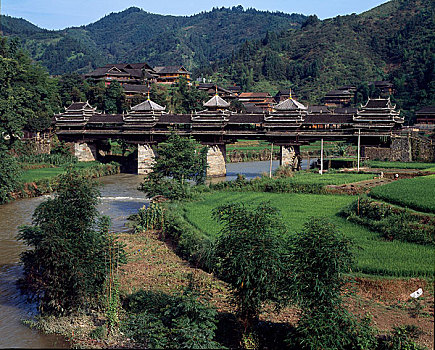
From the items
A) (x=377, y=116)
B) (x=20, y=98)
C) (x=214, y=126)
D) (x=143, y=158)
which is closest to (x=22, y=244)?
(x=214, y=126)

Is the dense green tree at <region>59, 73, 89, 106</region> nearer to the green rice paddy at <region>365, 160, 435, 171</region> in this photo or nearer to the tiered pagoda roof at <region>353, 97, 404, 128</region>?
the tiered pagoda roof at <region>353, 97, 404, 128</region>

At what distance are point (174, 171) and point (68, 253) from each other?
62.7ft

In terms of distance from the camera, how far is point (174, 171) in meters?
33.4

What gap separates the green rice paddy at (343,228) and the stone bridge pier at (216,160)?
14934 mm

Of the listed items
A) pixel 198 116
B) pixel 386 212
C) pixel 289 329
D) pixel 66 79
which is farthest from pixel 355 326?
pixel 66 79

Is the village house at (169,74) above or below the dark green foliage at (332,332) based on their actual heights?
above

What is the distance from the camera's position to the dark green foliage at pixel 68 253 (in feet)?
47.5

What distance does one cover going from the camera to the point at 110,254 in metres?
15.5

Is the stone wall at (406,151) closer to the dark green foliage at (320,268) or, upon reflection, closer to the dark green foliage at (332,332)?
the dark green foliage at (320,268)

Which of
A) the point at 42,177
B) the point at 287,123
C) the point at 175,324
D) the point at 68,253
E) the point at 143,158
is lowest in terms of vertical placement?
the point at 175,324

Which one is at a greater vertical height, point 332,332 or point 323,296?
point 323,296

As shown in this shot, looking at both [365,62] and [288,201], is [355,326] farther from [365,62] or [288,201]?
[365,62]

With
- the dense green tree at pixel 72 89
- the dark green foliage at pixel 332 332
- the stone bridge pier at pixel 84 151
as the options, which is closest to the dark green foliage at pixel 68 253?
the dark green foliage at pixel 332 332

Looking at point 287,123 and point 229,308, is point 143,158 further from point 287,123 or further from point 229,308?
point 229,308
